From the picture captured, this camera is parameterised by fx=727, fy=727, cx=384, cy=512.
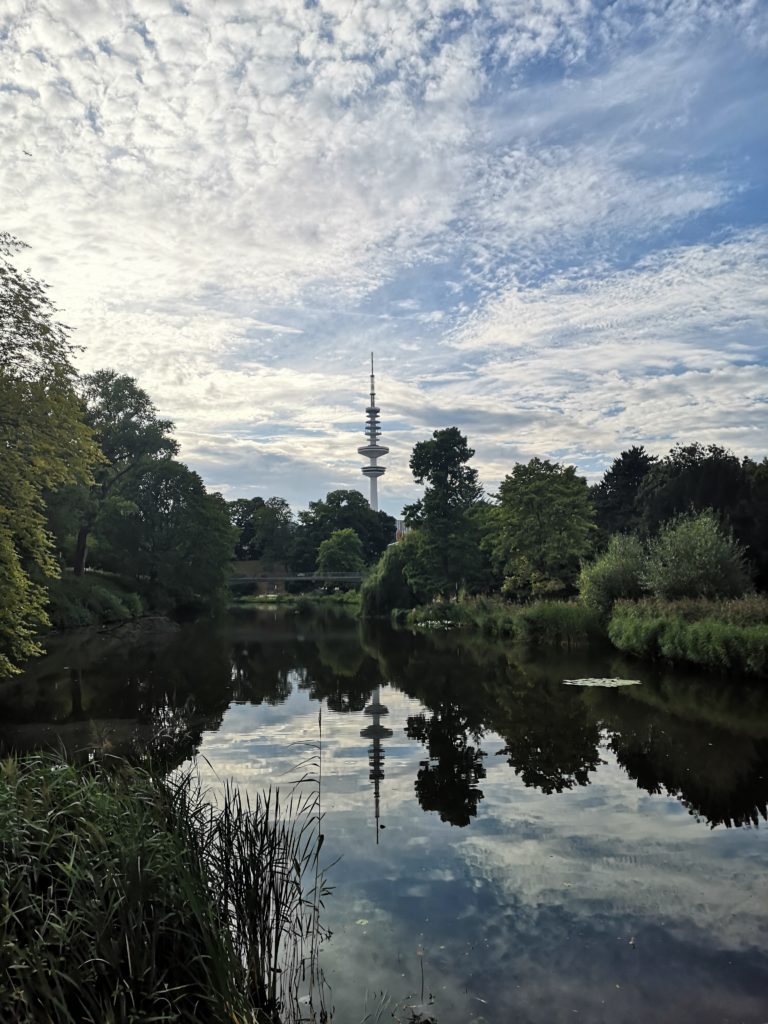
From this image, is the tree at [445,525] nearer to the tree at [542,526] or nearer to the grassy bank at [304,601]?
the tree at [542,526]

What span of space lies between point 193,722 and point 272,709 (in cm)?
238

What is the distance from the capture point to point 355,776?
38.2ft

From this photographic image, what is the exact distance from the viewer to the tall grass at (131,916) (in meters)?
4.09

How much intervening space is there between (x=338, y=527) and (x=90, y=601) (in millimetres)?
68927

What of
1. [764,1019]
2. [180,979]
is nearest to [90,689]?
[180,979]

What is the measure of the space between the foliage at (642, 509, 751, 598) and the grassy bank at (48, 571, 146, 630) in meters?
26.7

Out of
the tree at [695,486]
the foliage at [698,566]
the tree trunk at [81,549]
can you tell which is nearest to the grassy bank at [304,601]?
Result: the tree trunk at [81,549]

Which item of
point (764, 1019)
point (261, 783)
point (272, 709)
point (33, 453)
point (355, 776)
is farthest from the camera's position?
point (272, 709)

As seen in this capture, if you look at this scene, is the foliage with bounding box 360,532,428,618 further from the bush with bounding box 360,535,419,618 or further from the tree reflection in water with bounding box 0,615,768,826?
the tree reflection in water with bounding box 0,615,768,826

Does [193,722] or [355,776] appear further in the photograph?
[193,722]

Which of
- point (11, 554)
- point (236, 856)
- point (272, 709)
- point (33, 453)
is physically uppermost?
point (33, 453)

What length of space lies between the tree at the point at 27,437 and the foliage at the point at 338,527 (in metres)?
91.6

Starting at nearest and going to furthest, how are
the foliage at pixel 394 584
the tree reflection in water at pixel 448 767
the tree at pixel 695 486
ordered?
the tree reflection in water at pixel 448 767
the tree at pixel 695 486
the foliage at pixel 394 584

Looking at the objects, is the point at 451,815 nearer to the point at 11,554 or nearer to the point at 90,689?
the point at 11,554
